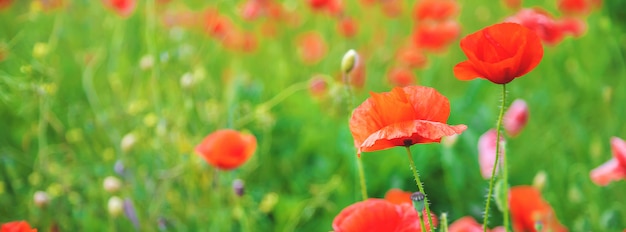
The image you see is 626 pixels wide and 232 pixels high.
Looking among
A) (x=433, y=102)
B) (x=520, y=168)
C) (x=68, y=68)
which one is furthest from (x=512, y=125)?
(x=68, y=68)

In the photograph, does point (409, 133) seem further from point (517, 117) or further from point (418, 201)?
point (517, 117)

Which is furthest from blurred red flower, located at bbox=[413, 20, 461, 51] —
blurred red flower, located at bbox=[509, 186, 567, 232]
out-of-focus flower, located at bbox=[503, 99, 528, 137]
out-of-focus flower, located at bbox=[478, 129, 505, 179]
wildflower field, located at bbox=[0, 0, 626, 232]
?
blurred red flower, located at bbox=[509, 186, 567, 232]

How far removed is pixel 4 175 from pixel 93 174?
0.79 ft

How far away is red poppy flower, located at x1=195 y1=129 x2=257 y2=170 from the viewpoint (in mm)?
1232

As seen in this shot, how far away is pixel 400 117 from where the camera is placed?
2.48ft

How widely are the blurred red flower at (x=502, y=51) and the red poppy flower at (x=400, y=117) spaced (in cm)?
6

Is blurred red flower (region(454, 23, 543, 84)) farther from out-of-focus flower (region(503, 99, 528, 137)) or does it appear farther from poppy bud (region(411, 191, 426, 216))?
out-of-focus flower (region(503, 99, 528, 137))

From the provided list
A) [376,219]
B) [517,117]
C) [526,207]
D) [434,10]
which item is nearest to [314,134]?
[517,117]

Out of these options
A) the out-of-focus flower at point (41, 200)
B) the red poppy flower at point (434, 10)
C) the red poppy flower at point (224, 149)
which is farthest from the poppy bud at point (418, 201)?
the red poppy flower at point (434, 10)

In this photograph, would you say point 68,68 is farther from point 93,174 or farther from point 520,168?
point 520,168

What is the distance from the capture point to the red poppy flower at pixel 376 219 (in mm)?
754

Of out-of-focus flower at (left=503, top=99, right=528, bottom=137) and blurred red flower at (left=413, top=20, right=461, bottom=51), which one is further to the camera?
blurred red flower at (left=413, top=20, right=461, bottom=51)

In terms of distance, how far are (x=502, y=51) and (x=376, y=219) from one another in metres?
0.24

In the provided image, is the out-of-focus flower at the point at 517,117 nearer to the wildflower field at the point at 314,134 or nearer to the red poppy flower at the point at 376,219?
the wildflower field at the point at 314,134
